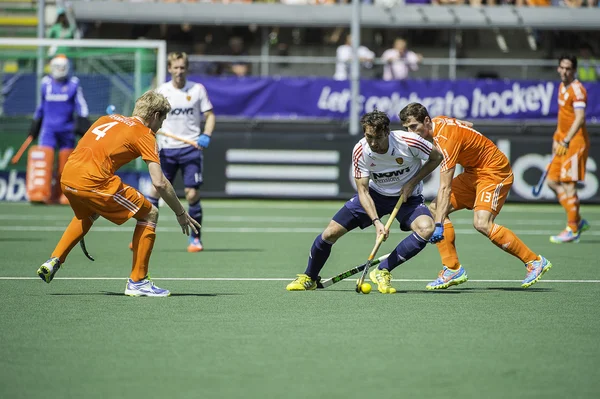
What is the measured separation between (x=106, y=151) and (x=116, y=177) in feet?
0.68

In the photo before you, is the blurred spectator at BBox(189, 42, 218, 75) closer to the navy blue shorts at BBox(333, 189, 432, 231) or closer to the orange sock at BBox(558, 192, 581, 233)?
the orange sock at BBox(558, 192, 581, 233)

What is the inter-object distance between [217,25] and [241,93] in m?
3.79

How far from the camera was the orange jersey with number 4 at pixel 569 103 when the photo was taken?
12.8 m

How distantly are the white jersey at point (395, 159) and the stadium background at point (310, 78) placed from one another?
31.8 ft

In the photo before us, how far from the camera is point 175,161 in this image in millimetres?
11812

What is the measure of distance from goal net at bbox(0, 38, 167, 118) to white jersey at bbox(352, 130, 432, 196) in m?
10.4

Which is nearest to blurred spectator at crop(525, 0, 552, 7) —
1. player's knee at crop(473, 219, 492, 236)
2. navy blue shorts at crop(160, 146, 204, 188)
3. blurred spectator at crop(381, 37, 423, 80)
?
blurred spectator at crop(381, 37, 423, 80)

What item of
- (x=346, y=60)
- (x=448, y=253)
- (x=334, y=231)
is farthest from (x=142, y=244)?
(x=346, y=60)

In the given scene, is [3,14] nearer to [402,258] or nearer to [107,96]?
[107,96]

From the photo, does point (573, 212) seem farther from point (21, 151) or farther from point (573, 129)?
point (21, 151)

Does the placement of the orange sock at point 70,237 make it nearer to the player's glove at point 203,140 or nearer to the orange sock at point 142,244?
the orange sock at point 142,244

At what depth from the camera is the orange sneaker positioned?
1170 cm

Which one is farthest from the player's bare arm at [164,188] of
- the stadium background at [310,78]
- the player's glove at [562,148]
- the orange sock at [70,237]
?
the stadium background at [310,78]

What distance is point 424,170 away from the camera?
27.3 feet
